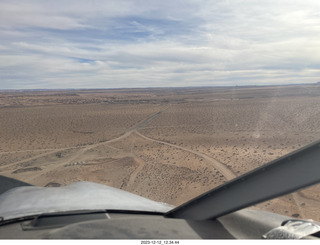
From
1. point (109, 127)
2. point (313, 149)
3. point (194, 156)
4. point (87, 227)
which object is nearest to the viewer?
point (313, 149)

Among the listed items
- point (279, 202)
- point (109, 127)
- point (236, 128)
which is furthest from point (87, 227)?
point (109, 127)

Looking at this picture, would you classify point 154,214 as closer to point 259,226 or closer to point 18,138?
point 259,226

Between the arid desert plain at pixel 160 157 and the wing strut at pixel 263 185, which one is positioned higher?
the wing strut at pixel 263 185

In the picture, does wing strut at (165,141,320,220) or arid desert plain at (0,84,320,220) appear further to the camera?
arid desert plain at (0,84,320,220)

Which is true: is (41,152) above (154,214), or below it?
below

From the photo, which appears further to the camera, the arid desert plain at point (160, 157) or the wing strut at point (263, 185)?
the arid desert plain at point (160, 157)

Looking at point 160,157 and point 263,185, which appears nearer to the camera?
point 263,185

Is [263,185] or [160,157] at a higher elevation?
[263,185]

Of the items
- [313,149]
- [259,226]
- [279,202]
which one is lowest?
[279,202]
